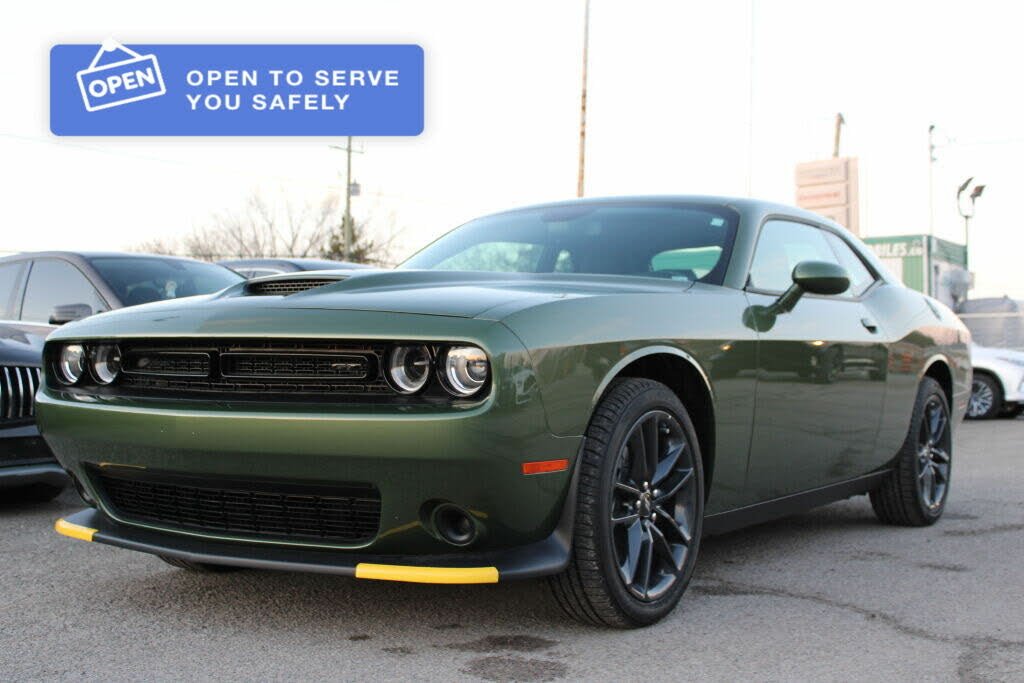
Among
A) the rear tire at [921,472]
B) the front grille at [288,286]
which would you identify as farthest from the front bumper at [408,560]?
the rear tire at [921,472]

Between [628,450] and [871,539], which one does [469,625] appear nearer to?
[628,450]

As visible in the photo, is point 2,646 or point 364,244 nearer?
point 2,646

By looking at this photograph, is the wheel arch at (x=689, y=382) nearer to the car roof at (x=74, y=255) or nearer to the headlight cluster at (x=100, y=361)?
the headlight cluster at (x=100, y=361)

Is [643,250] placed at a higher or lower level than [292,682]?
higher

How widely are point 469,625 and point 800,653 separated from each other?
96 cm

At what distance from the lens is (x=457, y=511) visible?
3092 millimetres

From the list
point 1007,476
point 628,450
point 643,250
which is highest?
point 643,250

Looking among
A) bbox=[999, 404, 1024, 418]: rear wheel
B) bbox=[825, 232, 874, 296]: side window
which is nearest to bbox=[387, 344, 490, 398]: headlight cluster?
bbox=[825, 232, 874, 296]: side window

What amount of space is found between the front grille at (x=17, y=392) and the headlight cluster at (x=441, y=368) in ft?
9.82

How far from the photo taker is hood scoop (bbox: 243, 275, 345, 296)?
3.64 meters

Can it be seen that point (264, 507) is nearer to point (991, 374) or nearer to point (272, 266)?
point (272, 266)

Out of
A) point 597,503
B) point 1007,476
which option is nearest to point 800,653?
point 597,503

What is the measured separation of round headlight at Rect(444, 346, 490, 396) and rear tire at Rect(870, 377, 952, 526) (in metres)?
2.97

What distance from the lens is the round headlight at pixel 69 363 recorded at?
3645mm
